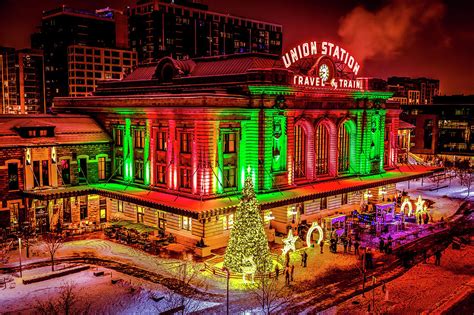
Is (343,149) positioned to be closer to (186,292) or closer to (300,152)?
(300,152)

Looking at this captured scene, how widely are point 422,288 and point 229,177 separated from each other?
2402cm

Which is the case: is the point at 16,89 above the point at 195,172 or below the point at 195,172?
above

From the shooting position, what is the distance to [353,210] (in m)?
69.2

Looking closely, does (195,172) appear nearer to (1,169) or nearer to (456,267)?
(1,169)

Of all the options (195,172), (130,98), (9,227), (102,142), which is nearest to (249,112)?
(195,172)

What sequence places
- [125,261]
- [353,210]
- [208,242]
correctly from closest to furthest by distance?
1. [125,261]
2. [208,242]
3. [353,210]

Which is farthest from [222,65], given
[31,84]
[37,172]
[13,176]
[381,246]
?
[31,84]

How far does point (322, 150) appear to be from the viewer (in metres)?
68.4

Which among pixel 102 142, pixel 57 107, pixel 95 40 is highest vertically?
pixel 95 40

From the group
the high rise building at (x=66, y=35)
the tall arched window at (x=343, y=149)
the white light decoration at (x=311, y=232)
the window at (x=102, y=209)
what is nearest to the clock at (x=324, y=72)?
the tall arched window at (x=343, y=149)

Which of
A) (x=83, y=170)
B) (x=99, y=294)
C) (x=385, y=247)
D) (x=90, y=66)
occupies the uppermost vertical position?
(x=90, y=66)

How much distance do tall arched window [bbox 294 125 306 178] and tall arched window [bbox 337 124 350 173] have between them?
26.0 feet

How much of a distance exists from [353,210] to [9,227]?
4439cm

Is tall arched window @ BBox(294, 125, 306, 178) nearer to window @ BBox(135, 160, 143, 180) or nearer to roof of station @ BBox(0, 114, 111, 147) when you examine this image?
window @ BBox(135, 160, 143, 180)
